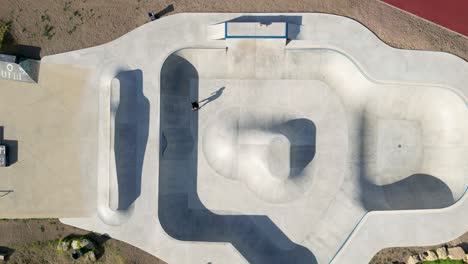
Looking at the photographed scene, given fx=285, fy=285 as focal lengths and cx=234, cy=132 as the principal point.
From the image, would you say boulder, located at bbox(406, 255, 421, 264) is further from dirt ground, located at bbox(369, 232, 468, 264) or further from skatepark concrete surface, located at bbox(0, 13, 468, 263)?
skatepark concrete surface, located at bbox(0, 13, 468, 263)

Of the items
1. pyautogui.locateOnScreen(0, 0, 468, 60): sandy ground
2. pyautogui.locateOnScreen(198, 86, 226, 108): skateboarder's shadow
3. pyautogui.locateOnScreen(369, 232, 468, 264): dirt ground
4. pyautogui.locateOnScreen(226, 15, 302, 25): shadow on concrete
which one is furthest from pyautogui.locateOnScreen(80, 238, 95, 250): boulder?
pyautogui.locateOnScreen(369, 232, 468, 264): dirt ground

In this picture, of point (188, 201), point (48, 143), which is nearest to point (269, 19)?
point (188, 201)

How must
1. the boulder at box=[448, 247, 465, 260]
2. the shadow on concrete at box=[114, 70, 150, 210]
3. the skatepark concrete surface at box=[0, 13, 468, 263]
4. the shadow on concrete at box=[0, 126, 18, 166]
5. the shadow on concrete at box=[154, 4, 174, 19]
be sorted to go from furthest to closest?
the shadow on concrete at box=[0, 126, 18, 166] < the shadow on concrete at box=[154, 4, 174, 19] < the shadow on concrete at box=[114, 70, 150, 210] < the skatepark concrete surface at box=[0, 13, 468, 263] < the boulder at box=[448, 247, 465, 260]

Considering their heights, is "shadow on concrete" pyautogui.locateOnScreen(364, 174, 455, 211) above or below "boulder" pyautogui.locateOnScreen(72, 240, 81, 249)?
above

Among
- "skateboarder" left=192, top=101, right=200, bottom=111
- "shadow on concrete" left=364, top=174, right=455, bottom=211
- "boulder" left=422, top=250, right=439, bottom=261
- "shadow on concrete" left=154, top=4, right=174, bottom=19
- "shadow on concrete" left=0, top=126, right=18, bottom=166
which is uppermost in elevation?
"shadow on concrete" left=154, top=4, right=174, bottom=19

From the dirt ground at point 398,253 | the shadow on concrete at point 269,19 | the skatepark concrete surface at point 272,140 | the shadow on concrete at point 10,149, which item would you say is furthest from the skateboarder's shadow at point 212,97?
the dirt ground at point 398,253

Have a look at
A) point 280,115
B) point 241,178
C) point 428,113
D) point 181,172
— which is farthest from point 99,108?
point 428,113

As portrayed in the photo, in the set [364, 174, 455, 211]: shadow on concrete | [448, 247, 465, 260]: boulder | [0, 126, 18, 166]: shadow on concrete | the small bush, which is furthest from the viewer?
[0, 126, 18, 166]: shadow on concrete
